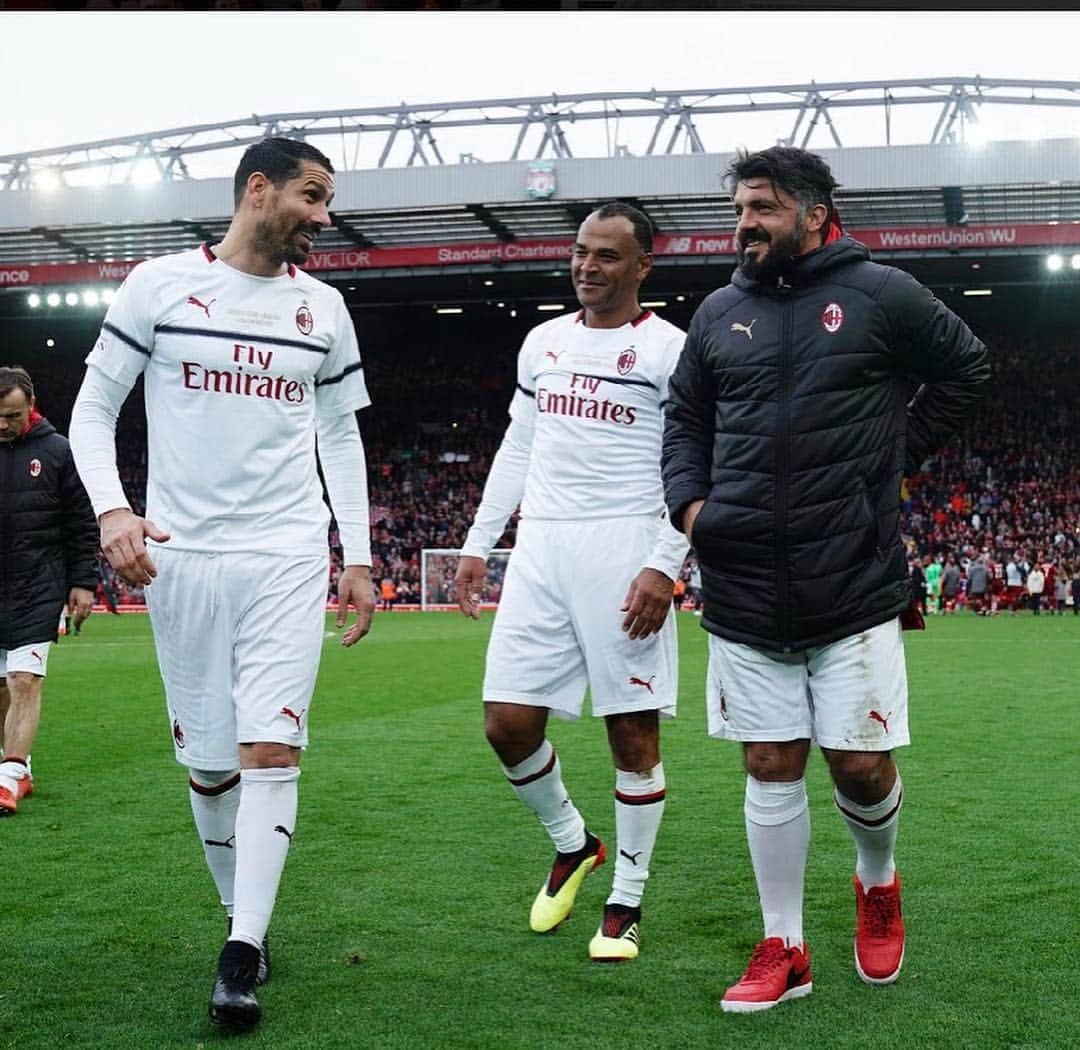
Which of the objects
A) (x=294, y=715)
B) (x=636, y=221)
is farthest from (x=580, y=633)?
(x=636, y=221)

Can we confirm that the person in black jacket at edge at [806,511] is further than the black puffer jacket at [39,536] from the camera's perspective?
No

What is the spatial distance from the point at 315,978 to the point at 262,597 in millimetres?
1126

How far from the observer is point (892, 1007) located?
157 inches

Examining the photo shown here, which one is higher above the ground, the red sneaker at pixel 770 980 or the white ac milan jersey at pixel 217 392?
the white ac milan jersey at pixel 217 392

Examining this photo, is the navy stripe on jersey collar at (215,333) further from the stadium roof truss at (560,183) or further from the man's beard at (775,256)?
the stadium roof truss at (560,183)

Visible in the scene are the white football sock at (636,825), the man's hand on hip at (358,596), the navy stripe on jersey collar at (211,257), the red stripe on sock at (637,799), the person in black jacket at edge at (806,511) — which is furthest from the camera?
the red stripe on sock at (637,799)

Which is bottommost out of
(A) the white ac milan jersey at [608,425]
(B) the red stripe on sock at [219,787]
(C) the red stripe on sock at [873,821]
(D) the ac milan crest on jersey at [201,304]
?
(C) the red stripe on sock at [873,821]

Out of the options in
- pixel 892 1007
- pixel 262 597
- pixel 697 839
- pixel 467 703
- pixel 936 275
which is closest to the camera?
pixel 892 1007

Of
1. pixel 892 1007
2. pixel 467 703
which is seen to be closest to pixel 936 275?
pixel 467 703

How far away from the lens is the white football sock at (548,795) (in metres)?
5.14

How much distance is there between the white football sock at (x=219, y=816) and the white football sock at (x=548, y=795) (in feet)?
3.30

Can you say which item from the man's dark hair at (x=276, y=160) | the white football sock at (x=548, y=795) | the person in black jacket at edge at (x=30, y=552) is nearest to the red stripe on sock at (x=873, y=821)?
the white football sock at (x=548, y=795)

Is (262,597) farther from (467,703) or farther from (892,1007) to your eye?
(467,703)

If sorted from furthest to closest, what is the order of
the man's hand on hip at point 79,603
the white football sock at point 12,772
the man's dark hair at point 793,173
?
the white football sock at point 12,772 → the man's hand on hip at point 79,603 → the man's dark hair at point 793,173
